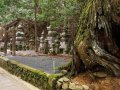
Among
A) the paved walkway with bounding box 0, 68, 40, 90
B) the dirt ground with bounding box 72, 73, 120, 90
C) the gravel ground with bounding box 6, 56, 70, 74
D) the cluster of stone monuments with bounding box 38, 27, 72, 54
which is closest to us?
the dirt ground with bounding box 72, 73, 120, 90

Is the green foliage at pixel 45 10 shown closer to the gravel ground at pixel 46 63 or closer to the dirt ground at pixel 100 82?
the gravel ground at pixel 46 63

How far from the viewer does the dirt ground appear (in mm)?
6562

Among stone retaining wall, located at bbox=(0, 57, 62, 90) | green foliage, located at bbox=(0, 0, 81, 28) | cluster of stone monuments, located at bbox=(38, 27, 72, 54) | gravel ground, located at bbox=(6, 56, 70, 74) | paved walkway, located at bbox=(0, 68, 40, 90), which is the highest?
green foliage, located at bbox=(0, 0, 81, 28)

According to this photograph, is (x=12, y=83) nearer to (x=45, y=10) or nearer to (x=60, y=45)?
(x=60, y=45)

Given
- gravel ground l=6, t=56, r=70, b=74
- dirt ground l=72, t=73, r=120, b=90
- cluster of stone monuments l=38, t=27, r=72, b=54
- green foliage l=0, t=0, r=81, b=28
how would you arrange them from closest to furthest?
dirt ground l=72, t=73, r=120, b=90, gravel ground l=6, t=56, r=70, b=74, green foliage l=0, t=0, r=81, b=28, cluster of stone monuments l=38, t=27, r=72, b=54

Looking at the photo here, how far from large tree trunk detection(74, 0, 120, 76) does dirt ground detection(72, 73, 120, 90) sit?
0.17 meters

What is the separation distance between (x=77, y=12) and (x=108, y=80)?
7.43 meters

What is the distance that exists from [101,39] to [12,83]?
4316 millimetres

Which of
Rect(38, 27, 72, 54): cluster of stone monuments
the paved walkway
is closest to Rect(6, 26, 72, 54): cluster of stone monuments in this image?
Rect(38, 27, 72, 54): cluster of stone monuments

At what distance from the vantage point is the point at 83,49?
7000 millimetres

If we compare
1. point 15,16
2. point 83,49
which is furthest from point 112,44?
point 15,16

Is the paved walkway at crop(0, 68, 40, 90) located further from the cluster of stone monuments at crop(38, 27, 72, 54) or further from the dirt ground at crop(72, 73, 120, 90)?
the cluster of stone monuments at crop(38, 27, 72, 54)

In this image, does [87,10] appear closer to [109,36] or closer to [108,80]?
[109,36]

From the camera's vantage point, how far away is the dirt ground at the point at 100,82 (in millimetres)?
6562
